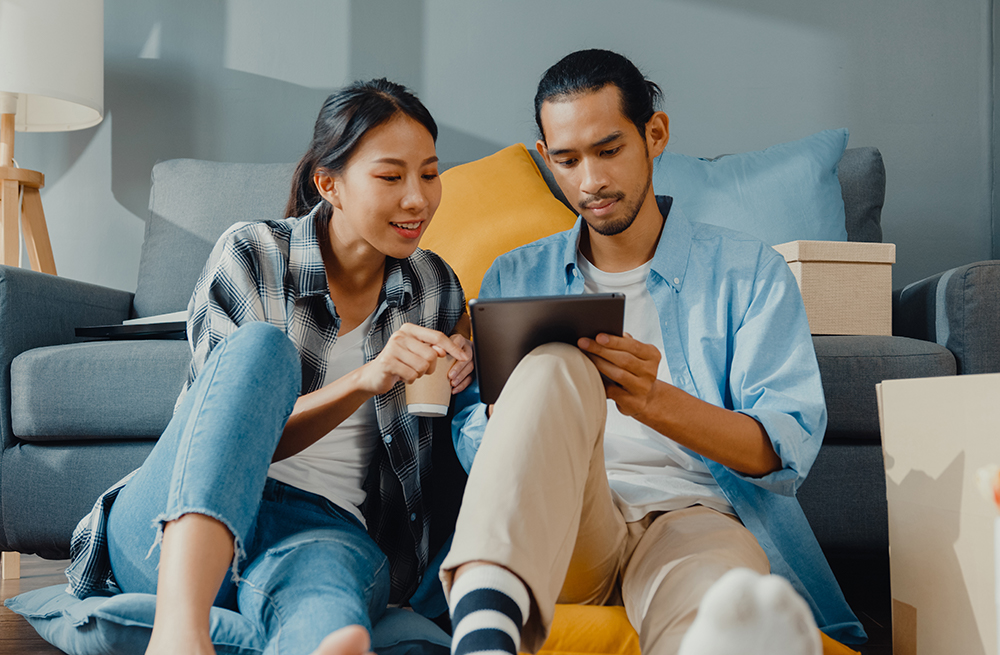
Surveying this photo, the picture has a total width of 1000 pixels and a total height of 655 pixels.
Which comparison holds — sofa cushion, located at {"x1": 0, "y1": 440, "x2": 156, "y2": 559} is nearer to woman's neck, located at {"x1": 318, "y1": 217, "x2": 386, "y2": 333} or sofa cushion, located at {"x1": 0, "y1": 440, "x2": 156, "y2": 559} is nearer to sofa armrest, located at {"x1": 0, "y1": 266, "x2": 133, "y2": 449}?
sofa armrest, located at {"x1": 0, "y1": 266, "x2": 133, "y2": 449}

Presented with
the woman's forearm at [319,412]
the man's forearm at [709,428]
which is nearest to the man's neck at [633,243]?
the man's forearm at [709,428]

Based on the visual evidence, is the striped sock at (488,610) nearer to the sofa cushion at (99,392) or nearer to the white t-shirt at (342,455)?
the white t-shirt at (342,455)

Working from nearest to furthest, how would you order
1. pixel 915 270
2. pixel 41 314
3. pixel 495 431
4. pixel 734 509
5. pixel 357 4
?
pixel 495 431 → pixel 734 509 → pixel 41 314 → pixel 915 270 → pixel 357 4

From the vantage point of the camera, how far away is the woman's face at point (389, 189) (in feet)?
3.55

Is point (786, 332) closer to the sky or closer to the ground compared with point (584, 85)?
closer to the ground

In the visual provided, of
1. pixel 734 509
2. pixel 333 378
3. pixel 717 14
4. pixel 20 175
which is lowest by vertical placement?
pixel 734 509

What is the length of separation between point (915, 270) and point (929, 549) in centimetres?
152

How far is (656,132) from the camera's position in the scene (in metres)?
1.22

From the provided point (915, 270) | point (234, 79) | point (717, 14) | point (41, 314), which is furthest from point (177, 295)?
point (915, 270)

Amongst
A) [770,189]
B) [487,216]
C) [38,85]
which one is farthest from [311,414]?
[38,85]

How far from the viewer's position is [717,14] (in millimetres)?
2170

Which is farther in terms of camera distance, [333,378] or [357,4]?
[357,4]

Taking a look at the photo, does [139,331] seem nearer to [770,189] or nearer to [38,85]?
[38,85]

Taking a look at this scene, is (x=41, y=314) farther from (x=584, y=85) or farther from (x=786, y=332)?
(x=786, y=332)
